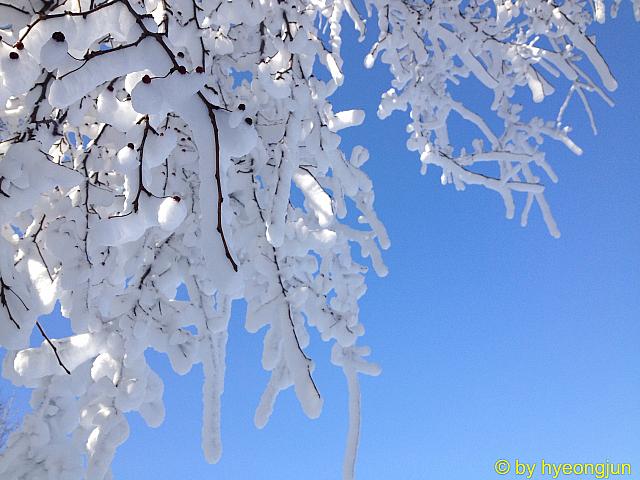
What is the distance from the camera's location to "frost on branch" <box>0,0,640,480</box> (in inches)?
44.4

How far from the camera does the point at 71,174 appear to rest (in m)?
1.40

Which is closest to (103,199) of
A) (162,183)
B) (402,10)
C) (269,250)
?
(162,183)

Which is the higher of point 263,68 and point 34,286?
point 263,68

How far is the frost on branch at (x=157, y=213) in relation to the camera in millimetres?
1128

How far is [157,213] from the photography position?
125 cm

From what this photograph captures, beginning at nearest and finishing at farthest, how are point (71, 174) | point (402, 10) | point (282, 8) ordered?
point (71, 174), point (282, 8), point (402, 10)

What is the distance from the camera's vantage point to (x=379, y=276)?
8.89 feet

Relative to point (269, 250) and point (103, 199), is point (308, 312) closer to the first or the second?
point (269, 250)

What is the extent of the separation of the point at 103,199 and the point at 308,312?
0.86 meters

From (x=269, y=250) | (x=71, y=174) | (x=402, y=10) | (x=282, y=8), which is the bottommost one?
(x=71, y=174)

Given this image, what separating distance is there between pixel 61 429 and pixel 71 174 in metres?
1.12

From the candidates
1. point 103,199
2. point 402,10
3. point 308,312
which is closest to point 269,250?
point 308,312

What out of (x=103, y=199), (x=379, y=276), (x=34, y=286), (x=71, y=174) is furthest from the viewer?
(x=379, y=276)

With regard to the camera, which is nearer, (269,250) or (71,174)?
(71,174)
